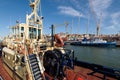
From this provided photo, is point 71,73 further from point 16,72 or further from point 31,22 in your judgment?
point 31,22

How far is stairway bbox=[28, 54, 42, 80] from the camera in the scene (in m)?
8.60

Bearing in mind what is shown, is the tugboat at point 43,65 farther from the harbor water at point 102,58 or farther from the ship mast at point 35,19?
the harbor water at point 102,58

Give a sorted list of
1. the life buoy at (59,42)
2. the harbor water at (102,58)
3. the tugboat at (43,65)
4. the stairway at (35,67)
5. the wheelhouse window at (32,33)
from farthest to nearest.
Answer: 1. the harbor water at (102,58)
2. the wheelhouse window at (32,33)
3. the life buoy at (59,42)
4. the tugboat at (43,65)
5. the stairway at (35,67)

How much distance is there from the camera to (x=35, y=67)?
29.3ft

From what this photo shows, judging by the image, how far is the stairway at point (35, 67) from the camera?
8.60m

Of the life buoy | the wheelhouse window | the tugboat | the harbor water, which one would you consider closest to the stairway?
the tugboat

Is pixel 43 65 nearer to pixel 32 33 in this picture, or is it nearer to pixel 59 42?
pixel 59 42

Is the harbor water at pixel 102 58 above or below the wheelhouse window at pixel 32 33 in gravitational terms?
below

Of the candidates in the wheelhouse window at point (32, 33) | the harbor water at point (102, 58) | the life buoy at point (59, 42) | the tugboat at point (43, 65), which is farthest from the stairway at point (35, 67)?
the harbor water at point (102, 58)

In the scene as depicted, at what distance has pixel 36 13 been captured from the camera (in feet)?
62.0

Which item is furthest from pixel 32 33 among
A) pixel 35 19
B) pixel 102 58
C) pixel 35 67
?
pixel 102 58

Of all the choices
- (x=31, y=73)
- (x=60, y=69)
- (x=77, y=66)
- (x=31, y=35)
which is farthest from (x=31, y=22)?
(x=31, y=73)

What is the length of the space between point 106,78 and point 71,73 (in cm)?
292

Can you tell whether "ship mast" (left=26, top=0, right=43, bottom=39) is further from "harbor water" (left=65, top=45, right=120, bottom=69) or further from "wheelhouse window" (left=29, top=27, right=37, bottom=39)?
"harbor water" (left=65, top=45, right=120, bottom=69)
